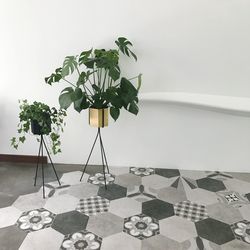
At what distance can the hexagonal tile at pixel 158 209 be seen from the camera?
187cm

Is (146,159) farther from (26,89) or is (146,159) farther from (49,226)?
(26,89)

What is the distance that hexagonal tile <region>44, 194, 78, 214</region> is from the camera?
1920 millimetres

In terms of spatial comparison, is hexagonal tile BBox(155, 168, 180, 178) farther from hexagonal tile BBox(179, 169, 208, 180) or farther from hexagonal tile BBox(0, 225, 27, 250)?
hexagonal tile BBox(0, 225, 27, 250)

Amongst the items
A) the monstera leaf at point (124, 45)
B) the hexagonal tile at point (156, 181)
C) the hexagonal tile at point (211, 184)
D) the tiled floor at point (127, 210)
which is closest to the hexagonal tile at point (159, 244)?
the tiled floor at point (127, 210)

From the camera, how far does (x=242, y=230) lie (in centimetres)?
173

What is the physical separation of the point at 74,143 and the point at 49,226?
3.28 feet

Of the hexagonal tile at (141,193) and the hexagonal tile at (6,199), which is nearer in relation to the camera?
the hexagonal tile at (6,199)

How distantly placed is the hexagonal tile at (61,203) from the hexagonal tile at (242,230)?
1.16 meters

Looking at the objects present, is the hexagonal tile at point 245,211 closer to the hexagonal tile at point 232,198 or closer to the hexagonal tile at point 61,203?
the hexagonal tile at point 232,198

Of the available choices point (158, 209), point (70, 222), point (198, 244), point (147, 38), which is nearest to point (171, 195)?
point (158, 209)

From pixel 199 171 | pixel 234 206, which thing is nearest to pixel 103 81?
pixel 199 171

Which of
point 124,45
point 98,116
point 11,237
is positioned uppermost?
point 124,45

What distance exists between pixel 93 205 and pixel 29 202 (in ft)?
1.65

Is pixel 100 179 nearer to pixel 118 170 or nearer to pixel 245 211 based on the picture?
pixel 118 170
